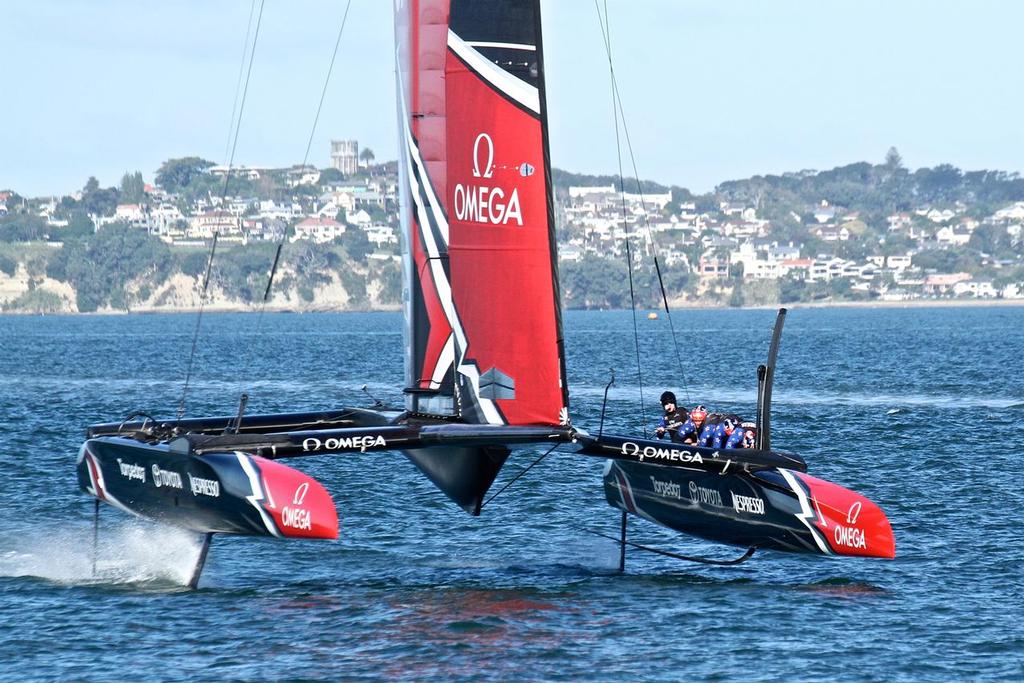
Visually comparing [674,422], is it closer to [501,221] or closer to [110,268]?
[501,221]

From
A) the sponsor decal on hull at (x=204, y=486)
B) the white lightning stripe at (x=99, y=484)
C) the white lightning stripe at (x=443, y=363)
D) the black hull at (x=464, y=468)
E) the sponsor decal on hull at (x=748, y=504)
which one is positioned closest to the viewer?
the sponsor decal on hull at (x=204, y=486)

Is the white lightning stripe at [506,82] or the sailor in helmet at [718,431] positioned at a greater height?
the white lightning stripe at [506,82]

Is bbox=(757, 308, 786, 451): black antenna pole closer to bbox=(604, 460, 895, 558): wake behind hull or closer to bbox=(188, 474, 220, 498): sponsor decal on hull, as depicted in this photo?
bbox=(604, 460, 895, 558): wake behind hull

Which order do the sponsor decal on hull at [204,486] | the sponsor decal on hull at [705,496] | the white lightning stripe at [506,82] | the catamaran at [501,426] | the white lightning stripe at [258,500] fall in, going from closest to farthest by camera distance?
the white lightning stripe at [258,500] → the sponsor decal on hull at [204,486] → the catamaran at [501,426] → the white lightning stripe at [506,82] → the sponsor decal on hull at [705,496]

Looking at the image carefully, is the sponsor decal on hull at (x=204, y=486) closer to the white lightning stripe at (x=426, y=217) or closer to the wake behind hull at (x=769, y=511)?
the white lightning stripe at (x=426, y=217)

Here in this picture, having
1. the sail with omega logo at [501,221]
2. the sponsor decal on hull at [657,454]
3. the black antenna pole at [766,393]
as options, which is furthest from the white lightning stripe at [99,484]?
the black antenna pole at [766,393]

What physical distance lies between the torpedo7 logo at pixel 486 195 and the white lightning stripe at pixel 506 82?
1.48 feet

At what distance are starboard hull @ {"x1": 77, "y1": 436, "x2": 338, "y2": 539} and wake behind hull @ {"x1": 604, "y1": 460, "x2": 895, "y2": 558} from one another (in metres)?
3.74

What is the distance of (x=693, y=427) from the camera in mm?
14898

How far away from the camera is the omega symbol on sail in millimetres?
13852

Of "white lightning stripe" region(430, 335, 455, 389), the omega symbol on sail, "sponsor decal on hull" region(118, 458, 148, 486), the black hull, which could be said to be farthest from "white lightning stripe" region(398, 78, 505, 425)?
"sponsor decal on hull" region(118, 458, 148, 486)

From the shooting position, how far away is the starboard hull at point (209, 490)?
1266 centimetres

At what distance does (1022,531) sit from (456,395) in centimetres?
685

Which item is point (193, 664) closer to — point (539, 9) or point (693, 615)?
point (693, 615)
